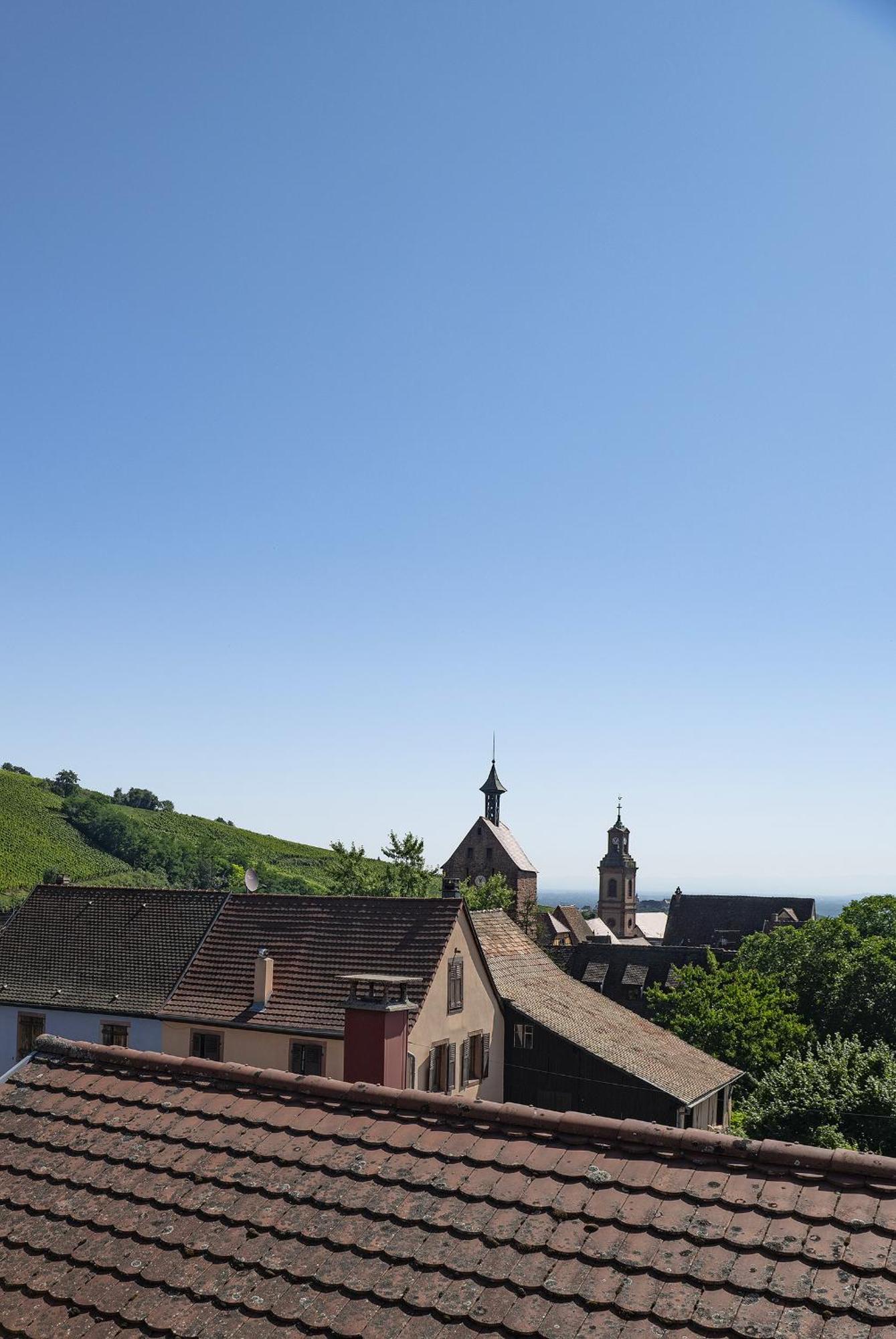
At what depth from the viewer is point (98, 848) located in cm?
12900

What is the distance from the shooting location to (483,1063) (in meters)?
29.9

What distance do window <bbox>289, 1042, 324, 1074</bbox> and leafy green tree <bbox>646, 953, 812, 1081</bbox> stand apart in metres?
20.6

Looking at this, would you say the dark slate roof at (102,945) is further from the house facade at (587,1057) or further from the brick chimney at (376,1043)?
the brick chimney at (376,1043)

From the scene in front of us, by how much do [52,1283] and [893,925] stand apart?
6163cm

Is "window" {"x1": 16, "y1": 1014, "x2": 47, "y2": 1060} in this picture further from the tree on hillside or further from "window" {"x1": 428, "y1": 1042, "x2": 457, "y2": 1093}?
the tree on hillside

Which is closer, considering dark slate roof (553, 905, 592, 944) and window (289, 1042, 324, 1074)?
window (289, 1042, 324, 1074)

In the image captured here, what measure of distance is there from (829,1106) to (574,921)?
3093 inches

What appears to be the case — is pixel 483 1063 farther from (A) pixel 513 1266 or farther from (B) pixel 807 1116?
(A) pixel 513 1266

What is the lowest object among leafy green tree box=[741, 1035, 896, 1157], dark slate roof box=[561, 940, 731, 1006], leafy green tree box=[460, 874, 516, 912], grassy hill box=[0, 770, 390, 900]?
leafy green tree box=[741, 1035, 896, 1157]

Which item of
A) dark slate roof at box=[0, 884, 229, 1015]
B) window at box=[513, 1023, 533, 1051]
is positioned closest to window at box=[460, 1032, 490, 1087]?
window at box=[513, 1023, 533, 1051]

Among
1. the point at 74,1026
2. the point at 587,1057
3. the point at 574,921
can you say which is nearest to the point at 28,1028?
the point at 74,1026

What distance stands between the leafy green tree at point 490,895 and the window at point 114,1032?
137ft

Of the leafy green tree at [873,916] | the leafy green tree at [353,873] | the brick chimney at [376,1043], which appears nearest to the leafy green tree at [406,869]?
the leafy green tree at [353,873]

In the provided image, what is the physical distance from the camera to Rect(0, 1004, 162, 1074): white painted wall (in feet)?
97.6
